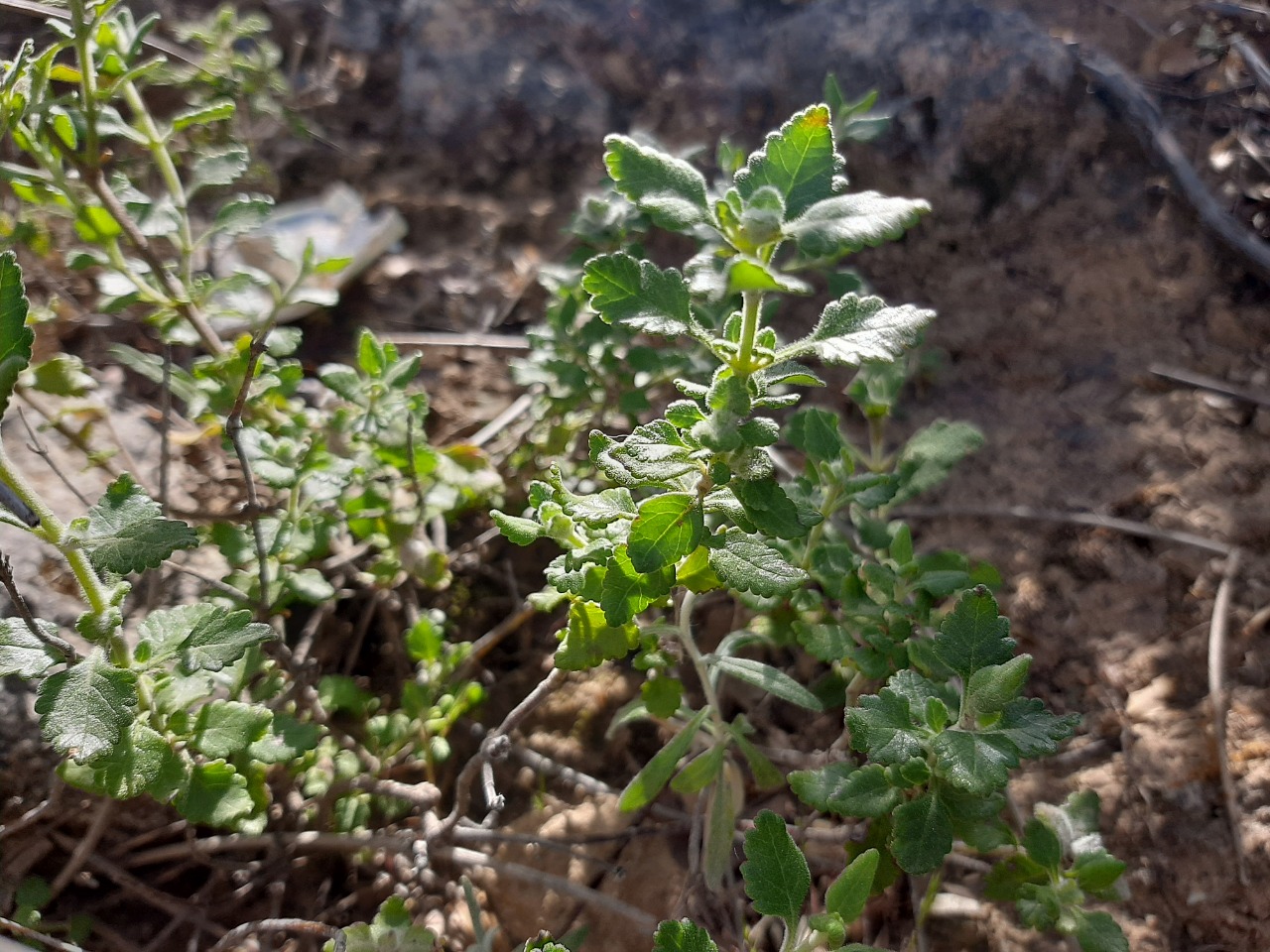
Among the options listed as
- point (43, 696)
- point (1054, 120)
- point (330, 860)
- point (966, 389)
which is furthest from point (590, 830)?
point (1054, 120)

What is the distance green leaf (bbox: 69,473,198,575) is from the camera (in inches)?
51.4

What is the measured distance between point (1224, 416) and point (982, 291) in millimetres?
803

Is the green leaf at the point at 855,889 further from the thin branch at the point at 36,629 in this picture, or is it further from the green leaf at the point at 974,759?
the thin branch at the point at 36,629

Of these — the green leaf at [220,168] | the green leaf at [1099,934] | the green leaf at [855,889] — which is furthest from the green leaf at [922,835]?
the green leaf at [220,168]

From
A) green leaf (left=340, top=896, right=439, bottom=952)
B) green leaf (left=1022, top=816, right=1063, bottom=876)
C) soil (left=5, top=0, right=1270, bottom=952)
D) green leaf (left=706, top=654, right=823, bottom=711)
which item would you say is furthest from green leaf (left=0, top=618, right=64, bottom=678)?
green leaf (left=1022, top=816, right=1063, bottom=876)

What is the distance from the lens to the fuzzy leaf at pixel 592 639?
1474 mm

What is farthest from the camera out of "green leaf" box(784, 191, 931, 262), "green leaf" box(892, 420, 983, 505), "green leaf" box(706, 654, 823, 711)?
"green leaf" box(892, 420, 983, 505)

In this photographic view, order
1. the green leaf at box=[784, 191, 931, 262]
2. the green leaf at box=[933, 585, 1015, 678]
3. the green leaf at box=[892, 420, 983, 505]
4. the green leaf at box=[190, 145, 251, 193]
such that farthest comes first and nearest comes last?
1. the green leaf at box=[190, 145, 251, 193]
2. the green leaf at box=[892, 420, 983, 505]
3. the green leaf at box=[933, 585, 1015, 678]
4. the green leaf at box=[784, 191, 931, 262]

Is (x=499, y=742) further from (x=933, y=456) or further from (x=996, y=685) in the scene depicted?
(x=933, y=456)

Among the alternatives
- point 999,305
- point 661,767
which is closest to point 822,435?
point 661,767

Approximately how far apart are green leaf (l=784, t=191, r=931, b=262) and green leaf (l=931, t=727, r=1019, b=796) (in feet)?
2.46

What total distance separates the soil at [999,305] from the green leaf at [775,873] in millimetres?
404

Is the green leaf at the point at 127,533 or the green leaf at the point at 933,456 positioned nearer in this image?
the green leaf at the point at 127,533

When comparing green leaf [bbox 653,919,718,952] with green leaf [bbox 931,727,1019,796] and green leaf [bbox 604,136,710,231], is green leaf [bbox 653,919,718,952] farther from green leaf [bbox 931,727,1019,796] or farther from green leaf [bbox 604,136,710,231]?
green leaf [bbox 604,136,710,231]
